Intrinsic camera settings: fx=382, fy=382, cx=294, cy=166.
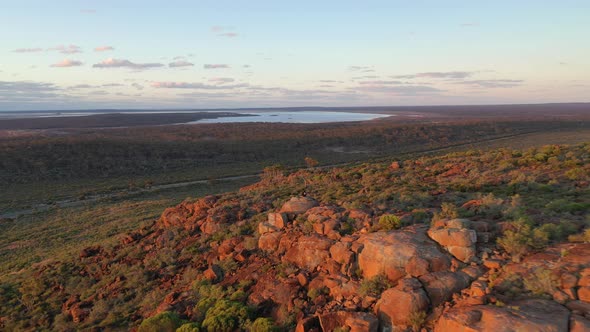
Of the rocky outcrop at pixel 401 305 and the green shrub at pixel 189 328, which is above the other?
the rocky outcrop at pixel 401 305

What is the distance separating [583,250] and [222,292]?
8212 millimetres

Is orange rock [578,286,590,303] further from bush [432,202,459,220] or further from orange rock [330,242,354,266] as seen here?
orange rock [330,242,354,266]

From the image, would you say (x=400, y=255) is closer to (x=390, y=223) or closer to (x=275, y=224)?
(x=390, y=223)

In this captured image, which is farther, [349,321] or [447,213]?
[447,213]

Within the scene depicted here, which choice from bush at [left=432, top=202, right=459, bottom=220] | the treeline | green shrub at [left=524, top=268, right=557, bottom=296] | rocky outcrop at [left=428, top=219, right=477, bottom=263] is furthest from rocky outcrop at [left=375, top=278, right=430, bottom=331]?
the treeline

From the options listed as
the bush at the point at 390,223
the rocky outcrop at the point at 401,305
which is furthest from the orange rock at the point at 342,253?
the rocky outcrop at the point at 401,305

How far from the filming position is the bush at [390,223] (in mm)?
10086

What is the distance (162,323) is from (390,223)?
6.15m

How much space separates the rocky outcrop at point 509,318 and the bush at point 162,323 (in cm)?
583

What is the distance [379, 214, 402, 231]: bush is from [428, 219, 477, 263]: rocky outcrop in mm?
1012

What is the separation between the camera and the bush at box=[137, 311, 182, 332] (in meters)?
8.84

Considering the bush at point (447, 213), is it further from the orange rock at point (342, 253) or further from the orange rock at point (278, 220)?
the orange rock at point (278, 220)

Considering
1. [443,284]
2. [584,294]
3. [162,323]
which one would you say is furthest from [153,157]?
[584,294]

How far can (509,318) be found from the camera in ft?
20.5
